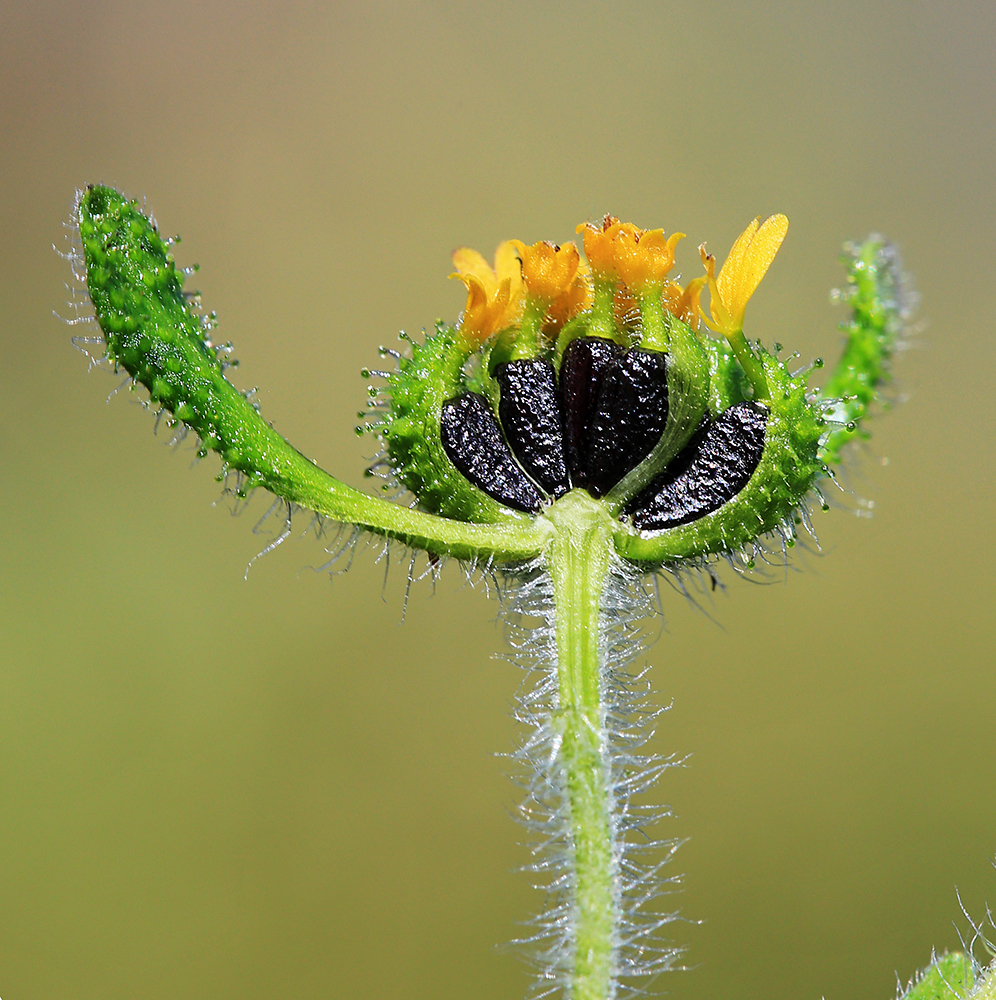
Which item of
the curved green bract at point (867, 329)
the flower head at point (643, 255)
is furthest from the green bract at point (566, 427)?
the curved green bract at point (867, 329)

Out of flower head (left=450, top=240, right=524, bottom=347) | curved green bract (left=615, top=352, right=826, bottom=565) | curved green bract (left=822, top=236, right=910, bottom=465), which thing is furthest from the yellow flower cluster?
curved green bract (left=822, top=236, right=910, bottom=465)

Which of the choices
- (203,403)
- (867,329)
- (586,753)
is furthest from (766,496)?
(203,403)

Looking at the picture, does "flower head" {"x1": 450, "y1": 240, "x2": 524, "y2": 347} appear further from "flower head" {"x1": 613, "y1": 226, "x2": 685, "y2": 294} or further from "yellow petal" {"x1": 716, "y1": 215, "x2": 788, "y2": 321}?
"yellow petal" {"x1": 716, "y1": 215, "x2": 788, "y2": 321}

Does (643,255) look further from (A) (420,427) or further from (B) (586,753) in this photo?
(B) (586,753)

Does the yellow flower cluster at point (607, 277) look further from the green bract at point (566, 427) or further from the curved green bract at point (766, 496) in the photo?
the curved green bract at point (766, 496)

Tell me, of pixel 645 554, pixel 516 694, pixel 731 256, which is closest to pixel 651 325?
pixel 731 256
